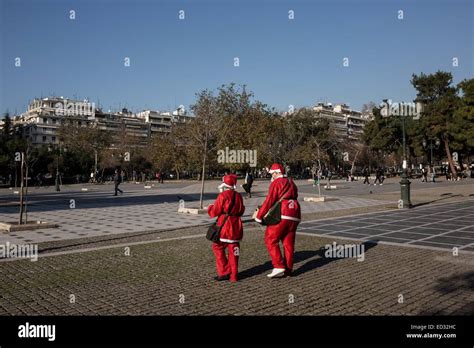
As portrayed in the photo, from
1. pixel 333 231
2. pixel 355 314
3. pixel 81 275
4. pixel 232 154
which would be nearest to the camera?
pixel 355 314

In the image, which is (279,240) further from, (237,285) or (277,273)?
(237,285)

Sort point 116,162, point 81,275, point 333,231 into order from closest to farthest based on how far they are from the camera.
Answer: point 81,275, point 333,231, point 116,162

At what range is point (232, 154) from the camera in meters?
19.4

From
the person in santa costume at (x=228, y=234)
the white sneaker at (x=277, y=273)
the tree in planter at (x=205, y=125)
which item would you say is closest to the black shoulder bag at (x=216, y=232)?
the person in santa costume at (x=228, y=234)

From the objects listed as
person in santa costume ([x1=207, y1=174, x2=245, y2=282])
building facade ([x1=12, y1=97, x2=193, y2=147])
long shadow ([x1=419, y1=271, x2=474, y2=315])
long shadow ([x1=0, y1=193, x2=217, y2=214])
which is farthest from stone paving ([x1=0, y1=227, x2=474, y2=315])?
building facade ([x1=12, y1=97, x2=193, y2=147])

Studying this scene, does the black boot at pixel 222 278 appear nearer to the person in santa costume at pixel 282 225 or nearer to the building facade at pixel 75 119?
the person in santa costume at pixel 282 225

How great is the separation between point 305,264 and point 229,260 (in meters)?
1.98

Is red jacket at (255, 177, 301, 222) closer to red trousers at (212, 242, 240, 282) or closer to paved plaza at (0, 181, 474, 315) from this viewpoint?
red trousers at (212, 242, 240, 282)

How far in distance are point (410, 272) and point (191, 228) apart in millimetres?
7214

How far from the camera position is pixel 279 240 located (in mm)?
6914

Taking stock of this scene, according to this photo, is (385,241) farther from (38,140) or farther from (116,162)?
(38,140)
